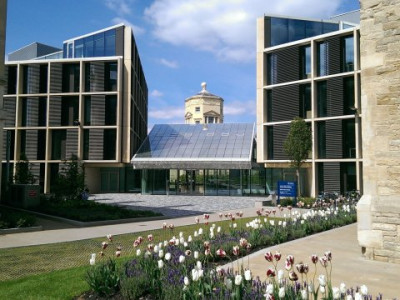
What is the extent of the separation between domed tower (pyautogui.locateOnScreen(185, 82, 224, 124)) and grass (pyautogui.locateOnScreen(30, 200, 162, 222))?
237 feet

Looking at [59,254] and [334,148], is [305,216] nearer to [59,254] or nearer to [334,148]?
[59,254]

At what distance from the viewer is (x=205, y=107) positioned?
9438cm

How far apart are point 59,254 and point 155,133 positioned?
3535cm

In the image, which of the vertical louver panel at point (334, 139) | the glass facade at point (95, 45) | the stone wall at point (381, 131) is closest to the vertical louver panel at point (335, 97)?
the vertical louver panel at point (334, 139)

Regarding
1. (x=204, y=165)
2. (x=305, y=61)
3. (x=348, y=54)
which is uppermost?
(x=305, y=61)

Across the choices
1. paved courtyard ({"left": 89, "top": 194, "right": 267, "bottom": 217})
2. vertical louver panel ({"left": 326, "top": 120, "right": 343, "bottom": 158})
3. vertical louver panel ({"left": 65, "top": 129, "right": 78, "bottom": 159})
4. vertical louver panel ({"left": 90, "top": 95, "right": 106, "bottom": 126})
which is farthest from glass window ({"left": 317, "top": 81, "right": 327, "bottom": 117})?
vertical louver panel ({"left": 65, "top": 129, "right": 78, "bottom": 159})

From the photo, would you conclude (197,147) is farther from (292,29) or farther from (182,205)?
(292,29)

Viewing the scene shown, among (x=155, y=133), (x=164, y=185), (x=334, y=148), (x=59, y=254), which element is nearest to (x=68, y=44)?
(x=155, y=133)

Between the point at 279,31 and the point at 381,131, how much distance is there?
32.8m

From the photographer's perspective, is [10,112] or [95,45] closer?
[10,112]

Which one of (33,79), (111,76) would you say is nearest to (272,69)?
(111,76)

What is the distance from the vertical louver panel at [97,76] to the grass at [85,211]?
65.6 feet

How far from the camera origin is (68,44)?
50.5 meters

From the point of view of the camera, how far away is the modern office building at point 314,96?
33.5 meters
